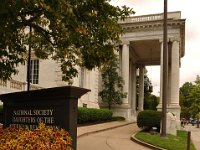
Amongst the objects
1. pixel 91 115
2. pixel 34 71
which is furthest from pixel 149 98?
pixel 91 115

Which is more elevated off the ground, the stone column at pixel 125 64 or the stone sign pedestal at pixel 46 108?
the stone column at pixel 125 64

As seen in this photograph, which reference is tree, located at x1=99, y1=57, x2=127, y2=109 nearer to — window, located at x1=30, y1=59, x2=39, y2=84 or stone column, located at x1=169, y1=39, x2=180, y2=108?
stone column, located at x1=169, y1=39, x2=180, y2=108

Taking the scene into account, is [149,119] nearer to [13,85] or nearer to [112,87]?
[13,85]

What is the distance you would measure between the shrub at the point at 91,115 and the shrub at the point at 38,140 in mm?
23063

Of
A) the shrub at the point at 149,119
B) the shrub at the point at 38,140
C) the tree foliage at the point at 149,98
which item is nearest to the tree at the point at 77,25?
the shrub at the point at 38,140

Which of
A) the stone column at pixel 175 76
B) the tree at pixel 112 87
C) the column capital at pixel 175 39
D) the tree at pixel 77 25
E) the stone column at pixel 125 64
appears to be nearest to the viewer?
the tree at pixel 77 25

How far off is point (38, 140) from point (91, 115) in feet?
87.8

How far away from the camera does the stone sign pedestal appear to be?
8.29m

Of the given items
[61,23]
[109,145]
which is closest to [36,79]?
[109,145]

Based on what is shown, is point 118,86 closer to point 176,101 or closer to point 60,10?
point 176,101

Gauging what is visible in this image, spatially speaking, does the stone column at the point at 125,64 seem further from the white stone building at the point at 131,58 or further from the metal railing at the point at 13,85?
the metal railing at the point at 13,85

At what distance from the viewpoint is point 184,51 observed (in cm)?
6419

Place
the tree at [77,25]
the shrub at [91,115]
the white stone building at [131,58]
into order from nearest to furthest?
the tree at [77,25] → the shrub at [91,115] → the white stone building at [131,58]

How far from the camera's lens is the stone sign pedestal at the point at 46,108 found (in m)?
8.29
